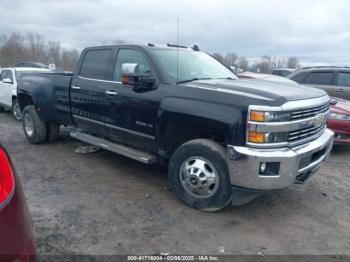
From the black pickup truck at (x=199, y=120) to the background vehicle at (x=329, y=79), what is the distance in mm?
4886

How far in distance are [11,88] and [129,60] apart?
6.22 metres

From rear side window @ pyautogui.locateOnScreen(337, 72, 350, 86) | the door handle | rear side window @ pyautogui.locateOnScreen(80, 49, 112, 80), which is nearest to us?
the door handle

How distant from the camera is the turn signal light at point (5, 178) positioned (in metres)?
1.75

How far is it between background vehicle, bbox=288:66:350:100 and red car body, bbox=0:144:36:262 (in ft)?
28.7

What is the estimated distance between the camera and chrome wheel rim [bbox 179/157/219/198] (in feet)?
12.1

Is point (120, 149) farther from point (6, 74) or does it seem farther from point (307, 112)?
point (6, 74)

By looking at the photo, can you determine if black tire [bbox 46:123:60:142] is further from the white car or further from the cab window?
the white car

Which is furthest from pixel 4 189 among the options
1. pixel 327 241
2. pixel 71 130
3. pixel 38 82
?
pixel 38 82

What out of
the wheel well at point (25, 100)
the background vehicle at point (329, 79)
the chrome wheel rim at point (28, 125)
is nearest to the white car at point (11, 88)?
the wheel well at point (25, 100)

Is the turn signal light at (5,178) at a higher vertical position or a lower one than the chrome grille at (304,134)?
higher

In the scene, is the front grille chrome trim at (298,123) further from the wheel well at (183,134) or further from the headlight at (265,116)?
the wheel well at (183,134)

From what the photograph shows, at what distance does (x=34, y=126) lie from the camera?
6.56 meters

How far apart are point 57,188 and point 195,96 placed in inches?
88.6

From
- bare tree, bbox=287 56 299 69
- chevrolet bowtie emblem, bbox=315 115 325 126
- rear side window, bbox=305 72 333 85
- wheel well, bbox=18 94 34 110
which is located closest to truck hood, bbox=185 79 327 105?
chevrolet bowtie emblem, bbox=315 115 325 126
